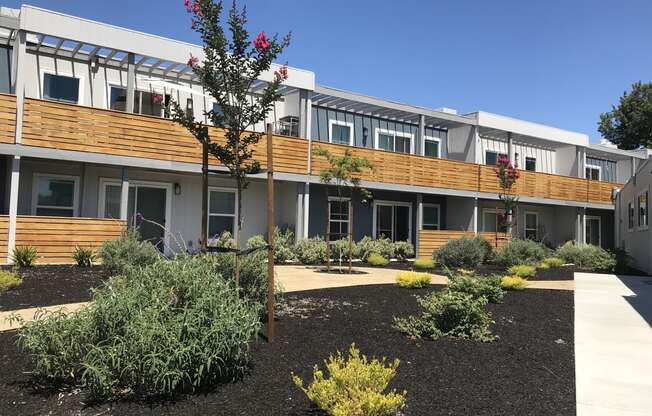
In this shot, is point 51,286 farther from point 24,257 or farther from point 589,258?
point 589,258

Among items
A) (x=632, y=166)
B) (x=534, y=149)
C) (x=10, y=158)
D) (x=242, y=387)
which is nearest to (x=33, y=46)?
(x=10, y=158)

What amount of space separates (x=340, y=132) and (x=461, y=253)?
762 centimetres

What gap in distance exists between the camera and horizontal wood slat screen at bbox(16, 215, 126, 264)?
39.4 ft

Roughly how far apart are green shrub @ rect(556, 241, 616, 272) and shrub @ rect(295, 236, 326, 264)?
8.80 meters

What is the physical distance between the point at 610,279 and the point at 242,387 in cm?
1204

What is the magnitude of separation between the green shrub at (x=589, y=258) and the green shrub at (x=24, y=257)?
→ 1601 centimetres

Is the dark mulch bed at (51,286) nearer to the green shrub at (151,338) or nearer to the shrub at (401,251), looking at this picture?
the green shrub at (151,338)

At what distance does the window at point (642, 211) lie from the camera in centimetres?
1649

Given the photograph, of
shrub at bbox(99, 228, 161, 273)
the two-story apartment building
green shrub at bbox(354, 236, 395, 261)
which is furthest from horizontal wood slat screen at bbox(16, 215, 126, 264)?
green shrub at bbox(354, 236, 395, 261)

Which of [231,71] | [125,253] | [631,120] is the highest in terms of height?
[631,120]

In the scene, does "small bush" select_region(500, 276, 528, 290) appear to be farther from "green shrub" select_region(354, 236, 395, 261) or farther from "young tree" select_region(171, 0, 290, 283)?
"green shrub" select_region(354, 236, 395, 261)

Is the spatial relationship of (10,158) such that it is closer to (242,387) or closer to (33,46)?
(33,46)

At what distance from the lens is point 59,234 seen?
40.5 feet

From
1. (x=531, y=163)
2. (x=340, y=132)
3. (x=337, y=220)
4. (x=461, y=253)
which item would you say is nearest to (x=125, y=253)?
(x=461, y=253)
